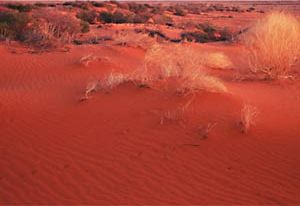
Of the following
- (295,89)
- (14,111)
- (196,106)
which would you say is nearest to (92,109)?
(14,111)

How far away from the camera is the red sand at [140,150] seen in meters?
4.98

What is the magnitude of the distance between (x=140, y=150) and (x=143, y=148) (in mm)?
76

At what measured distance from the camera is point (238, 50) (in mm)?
17328

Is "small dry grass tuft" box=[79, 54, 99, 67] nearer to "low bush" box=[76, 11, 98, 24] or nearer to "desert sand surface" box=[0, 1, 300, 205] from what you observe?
"desert sand surface" box=[0, 1, 300, 205]

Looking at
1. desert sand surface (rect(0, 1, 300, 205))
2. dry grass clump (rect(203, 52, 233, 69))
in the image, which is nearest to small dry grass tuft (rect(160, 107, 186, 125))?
desert sand surface (rect(0, 1, 300, 205))

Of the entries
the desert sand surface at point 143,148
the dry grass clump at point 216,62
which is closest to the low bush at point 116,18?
the dry grass clump at point 216,62

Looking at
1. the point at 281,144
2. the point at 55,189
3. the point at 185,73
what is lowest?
the point at 55,189

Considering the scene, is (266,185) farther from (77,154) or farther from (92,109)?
(92,109)

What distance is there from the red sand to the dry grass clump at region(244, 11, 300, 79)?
207 cm

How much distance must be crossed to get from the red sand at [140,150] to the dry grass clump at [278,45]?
6.81 feet

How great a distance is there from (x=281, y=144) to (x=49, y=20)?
1400cm

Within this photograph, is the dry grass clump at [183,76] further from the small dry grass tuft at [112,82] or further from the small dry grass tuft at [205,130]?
the small dry grass tuft at [205,130]

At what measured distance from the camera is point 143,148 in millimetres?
6109

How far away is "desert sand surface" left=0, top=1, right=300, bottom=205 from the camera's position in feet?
16.3
